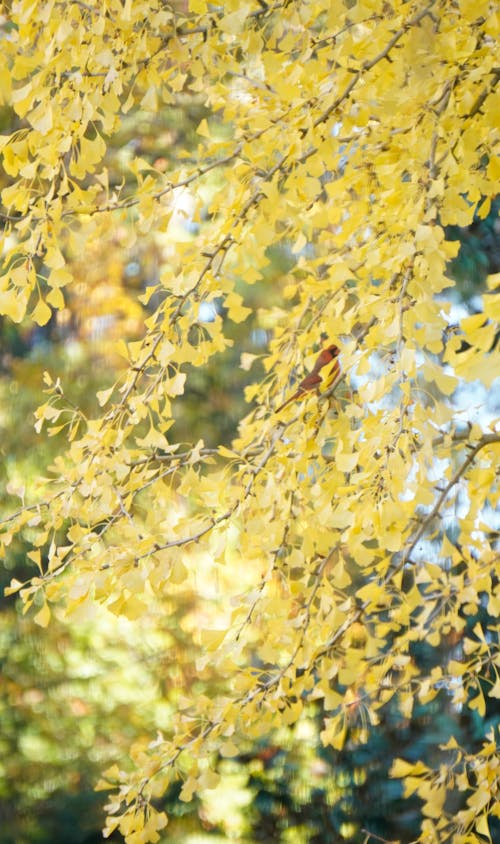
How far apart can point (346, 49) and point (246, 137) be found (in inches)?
6.6

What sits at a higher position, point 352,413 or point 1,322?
point 1,322

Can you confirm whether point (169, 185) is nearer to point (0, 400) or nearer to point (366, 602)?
point (366, 602)

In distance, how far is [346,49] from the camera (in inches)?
36.4

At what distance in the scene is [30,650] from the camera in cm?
267

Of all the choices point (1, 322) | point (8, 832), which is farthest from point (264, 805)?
point (1, 322)

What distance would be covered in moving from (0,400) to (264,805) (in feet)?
4.21

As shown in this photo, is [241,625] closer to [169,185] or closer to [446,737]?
[169,185]

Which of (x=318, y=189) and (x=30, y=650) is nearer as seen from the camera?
(x=318, y=189)

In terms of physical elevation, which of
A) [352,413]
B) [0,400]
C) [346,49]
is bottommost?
[352,413]

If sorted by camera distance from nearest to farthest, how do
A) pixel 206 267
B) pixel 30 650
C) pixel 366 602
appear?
pixel 206 267, pixel 366 602, pixel 30 650

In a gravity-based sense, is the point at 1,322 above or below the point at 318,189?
above

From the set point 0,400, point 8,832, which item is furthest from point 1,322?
point 8,832

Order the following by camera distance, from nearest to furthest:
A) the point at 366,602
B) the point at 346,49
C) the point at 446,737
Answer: the point at 346,49 → the point at 366,602 → the point at 446,737

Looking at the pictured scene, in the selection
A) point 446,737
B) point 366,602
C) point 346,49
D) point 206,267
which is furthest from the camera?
point 446,737
